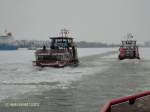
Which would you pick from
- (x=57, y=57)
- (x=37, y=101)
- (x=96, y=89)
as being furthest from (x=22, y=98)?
(x=57, y=57)

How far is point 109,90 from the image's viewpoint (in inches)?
641

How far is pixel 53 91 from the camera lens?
16.0m

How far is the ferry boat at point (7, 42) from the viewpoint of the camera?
167150 millimetres

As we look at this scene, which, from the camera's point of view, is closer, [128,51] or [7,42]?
[128,51]

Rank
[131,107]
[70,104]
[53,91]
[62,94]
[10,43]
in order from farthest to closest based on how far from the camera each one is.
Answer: [10,43] → [53,91] → [62,94] → [70,104] → [131,107]

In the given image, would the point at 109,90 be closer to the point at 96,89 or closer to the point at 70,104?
the point at 96,89

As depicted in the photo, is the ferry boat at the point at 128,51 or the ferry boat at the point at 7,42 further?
the ferry boat at the point at 7,42

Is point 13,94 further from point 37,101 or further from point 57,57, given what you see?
point 57,57

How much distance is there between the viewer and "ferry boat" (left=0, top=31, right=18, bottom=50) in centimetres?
16715

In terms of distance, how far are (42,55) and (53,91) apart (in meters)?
19.7

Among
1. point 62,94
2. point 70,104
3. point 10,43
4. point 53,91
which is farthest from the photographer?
point 10,43

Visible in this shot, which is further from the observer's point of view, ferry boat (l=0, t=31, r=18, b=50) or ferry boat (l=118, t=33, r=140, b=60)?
ferry boat (l=0, t=31, r=18, b=50)

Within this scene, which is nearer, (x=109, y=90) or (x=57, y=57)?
(x=109, y=90)

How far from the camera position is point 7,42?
172 metres
